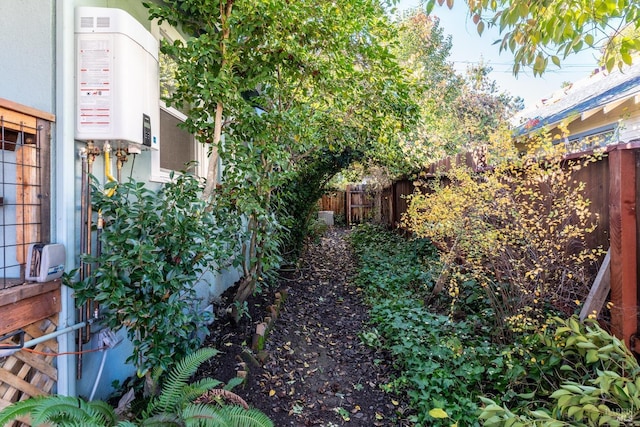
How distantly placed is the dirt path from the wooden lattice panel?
47.5 inches

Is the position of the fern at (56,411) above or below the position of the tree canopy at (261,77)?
below

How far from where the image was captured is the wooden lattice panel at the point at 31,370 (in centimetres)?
181

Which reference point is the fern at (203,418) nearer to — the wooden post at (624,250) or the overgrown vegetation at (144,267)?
the overgrown vegetation at (144,267)

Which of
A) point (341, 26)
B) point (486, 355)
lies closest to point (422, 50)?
point (341, 26)

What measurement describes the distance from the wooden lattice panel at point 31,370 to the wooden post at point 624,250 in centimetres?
357

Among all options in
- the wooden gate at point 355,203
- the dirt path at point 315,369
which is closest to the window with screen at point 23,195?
the dirt path at point 315,369

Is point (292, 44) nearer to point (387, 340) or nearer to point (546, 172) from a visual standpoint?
point (546, 172)

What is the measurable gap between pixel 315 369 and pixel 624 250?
2.69m

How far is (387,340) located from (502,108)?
11.2 meters

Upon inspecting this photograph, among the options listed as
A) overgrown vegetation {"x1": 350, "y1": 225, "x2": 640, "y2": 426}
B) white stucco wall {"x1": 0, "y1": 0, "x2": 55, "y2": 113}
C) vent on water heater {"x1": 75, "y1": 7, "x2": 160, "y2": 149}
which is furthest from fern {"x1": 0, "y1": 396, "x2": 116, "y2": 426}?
overgrown vegetation {"x1": 350, "y1": 225, "x2": 640, "y2": 426}

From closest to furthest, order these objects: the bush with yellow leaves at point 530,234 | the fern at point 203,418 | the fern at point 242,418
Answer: the fern at point 203,418 < the fern at point 242,418 < the bush with yellow leaves at point 530,234

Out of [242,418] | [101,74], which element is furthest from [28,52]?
[242,418]

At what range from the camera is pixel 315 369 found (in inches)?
137

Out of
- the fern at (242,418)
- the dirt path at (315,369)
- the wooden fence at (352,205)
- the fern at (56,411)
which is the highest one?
the wooden fence at (352,205)
